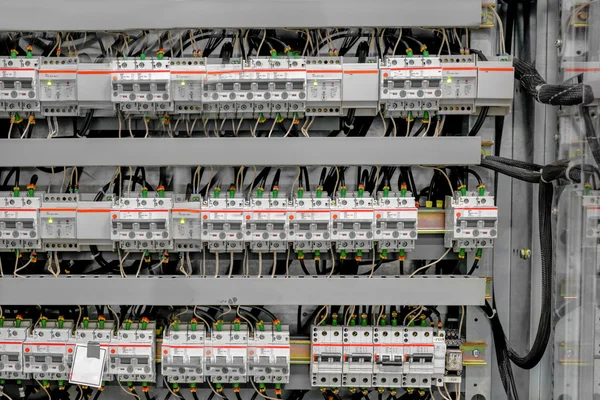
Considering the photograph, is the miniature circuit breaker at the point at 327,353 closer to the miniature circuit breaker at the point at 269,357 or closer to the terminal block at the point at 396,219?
the miniature circuit breaker at the point at 269,357

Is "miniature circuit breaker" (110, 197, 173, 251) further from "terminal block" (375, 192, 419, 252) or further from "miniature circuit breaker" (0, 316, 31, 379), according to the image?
"terminal block" (375, 192, 419, 252)

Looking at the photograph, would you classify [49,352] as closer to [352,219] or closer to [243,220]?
[243,220]

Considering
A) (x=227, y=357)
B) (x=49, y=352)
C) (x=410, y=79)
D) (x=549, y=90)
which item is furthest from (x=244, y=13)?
(x=49, y=352)

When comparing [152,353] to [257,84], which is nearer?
[257,84]

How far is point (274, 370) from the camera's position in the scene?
2.43 meters

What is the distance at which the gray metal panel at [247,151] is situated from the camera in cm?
230

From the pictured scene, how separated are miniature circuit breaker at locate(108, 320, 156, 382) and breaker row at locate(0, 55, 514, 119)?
0.93m

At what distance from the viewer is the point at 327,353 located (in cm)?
243

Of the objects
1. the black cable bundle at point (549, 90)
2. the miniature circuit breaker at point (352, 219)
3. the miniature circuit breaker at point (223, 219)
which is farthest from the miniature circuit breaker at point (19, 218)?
the black cable bundle at point (549, 90)

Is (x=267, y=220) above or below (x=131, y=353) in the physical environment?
above

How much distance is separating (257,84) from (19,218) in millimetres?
1099

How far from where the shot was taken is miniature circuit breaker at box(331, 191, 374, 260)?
2.36 m

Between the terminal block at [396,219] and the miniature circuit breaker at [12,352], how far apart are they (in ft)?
4.99

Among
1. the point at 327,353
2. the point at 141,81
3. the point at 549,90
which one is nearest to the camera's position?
the point at 549,90
